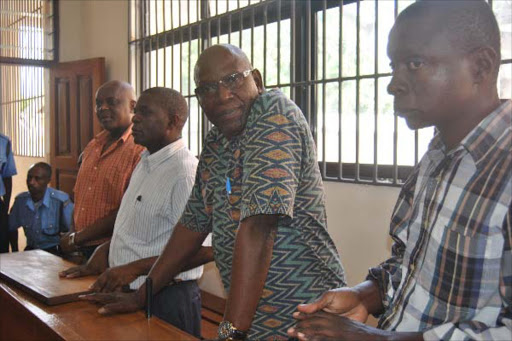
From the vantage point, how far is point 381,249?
290 centimetres

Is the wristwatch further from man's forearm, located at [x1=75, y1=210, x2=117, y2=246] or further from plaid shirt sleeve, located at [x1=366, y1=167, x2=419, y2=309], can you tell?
man's forearm, located at [x1=75, y1=210, x2=117, y2=246]

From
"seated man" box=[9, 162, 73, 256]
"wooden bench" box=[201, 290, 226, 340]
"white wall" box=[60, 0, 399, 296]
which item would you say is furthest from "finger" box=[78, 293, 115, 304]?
"seated man" box=[9, 162, 73, 256]

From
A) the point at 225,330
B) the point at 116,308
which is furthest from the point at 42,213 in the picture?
the point at 225,330

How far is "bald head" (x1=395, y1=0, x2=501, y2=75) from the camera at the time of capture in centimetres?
101

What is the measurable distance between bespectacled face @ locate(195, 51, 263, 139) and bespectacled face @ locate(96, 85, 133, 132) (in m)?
1.43

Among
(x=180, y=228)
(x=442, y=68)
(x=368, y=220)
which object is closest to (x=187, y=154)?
(x=180, y=228)

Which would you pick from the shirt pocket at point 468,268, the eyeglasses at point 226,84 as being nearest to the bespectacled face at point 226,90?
the eyeglasses at point 226,84

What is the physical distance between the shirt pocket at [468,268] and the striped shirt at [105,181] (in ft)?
6.82

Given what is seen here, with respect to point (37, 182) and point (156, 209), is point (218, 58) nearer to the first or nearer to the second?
point (156, 209)

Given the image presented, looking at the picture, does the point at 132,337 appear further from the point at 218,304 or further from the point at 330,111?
the point at 218,304

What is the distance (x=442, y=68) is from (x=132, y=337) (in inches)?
45.9

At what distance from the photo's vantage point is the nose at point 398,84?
1069 millimetres

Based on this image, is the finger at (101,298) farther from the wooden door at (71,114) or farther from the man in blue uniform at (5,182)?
the wooden door at (71,114)

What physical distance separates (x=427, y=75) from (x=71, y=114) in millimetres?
5286
